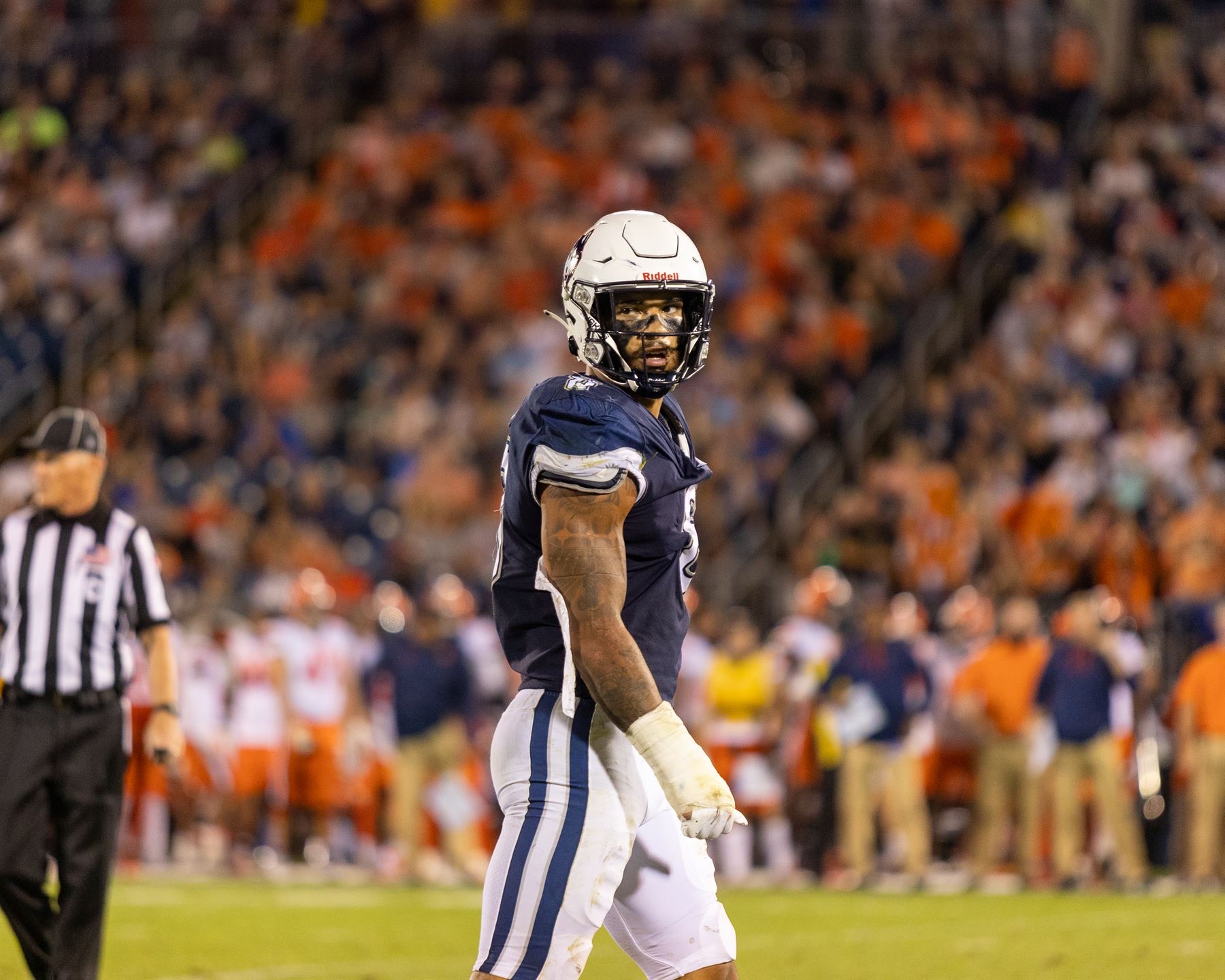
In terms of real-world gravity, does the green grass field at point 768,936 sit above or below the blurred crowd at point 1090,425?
below

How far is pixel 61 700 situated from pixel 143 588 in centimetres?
44

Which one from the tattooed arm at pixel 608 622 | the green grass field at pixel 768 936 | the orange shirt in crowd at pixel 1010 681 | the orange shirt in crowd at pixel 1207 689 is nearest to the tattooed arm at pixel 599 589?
the tattooed arm at pixel 608 622

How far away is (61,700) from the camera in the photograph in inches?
250

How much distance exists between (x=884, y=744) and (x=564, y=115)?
824cm

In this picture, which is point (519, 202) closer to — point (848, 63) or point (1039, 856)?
point (848, 63)

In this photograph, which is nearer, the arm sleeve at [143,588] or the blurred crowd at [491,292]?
the arm sleeve at [143,588]

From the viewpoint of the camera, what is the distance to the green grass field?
8.48m

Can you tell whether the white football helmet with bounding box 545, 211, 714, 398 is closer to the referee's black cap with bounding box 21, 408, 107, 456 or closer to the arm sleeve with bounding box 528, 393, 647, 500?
the arm sleeve with bounding box 528, 393, 647, 500

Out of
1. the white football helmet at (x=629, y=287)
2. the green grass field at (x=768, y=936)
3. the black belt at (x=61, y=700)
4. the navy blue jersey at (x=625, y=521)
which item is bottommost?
the green grass field at (x=768, y=936)

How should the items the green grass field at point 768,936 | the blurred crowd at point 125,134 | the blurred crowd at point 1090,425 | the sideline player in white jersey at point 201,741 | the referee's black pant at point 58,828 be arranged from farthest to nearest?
the blurred crowd at point 125,134 < the sideline player in white jersey at point 201,741 < the blurred crowd at point 1090,425 < the green grass field at point 768,936 < the referee's black pant at point 58,828

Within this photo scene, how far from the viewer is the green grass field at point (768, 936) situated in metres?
8.48

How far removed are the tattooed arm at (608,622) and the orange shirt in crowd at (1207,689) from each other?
8840 millimetres

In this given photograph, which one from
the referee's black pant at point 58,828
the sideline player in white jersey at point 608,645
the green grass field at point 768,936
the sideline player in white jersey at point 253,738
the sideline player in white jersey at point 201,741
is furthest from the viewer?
the sideline player in white jersey at point 201,741

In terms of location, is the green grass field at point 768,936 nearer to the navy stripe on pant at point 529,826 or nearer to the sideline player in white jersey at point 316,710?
the sideline player in white jersey at point 316,710
